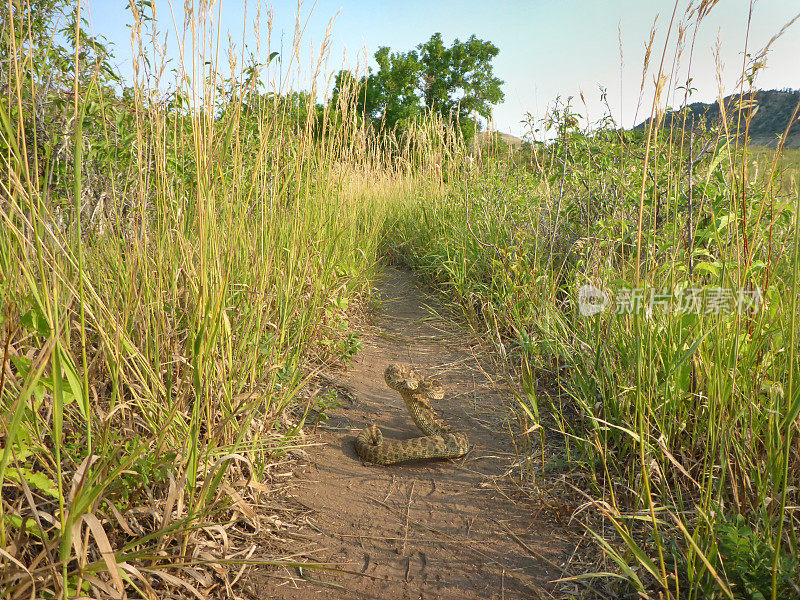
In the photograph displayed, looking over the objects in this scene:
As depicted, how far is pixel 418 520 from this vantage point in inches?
84.2

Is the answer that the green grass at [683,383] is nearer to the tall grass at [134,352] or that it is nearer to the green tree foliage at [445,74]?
the tall grass at [134,352]

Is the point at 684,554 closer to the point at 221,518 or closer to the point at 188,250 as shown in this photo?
the point at 221,518

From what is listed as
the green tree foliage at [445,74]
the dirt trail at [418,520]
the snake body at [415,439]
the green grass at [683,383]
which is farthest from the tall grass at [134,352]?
the green tree foliage at [445,74]

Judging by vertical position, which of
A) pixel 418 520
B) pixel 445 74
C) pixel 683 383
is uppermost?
pixel 445 74

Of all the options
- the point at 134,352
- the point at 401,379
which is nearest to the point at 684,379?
the point at 401,379

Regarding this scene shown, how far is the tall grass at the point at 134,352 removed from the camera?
48.4 inches

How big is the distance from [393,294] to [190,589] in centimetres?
447

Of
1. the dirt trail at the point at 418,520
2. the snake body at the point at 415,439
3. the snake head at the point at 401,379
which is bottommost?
the dirt trail at the point at 418,520

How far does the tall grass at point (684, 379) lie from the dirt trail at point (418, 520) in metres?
0.27

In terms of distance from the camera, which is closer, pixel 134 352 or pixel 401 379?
pixel 134 352

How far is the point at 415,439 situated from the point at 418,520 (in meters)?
0.53

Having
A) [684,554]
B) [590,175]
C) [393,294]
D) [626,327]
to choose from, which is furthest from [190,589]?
[393,294]

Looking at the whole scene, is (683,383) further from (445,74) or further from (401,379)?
(445,74)

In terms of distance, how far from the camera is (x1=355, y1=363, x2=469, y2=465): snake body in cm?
257
